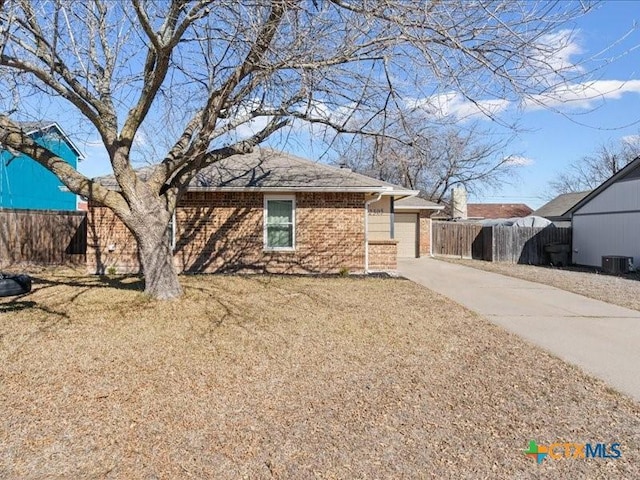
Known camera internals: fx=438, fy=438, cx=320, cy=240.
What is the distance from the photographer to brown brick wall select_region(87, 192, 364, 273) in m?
11.8

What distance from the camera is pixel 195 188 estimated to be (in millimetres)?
11281

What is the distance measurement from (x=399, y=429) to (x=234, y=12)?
536cm

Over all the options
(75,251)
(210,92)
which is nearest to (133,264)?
(75,251)

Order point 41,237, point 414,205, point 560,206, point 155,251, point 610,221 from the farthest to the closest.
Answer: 1. point 560,206
2. point 414,205
3. point 610,221
4. point 41,237
5. point 155,251

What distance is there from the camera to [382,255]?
40.7ft

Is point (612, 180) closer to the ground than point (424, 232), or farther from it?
farther from it

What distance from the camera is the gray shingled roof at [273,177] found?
11.5 meters

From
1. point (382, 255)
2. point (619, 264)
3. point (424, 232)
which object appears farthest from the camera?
point (424, 232)

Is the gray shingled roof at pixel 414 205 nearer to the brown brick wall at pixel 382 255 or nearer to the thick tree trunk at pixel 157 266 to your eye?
the brown brick wall at pixel 382 255

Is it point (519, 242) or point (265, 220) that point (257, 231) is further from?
point (519, 242)

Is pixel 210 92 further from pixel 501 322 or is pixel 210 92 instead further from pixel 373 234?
pixel 373 234

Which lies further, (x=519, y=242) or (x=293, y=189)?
(x=519, y=242)

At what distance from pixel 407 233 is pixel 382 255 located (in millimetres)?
9214

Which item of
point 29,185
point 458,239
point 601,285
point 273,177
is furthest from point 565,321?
point 29,185
